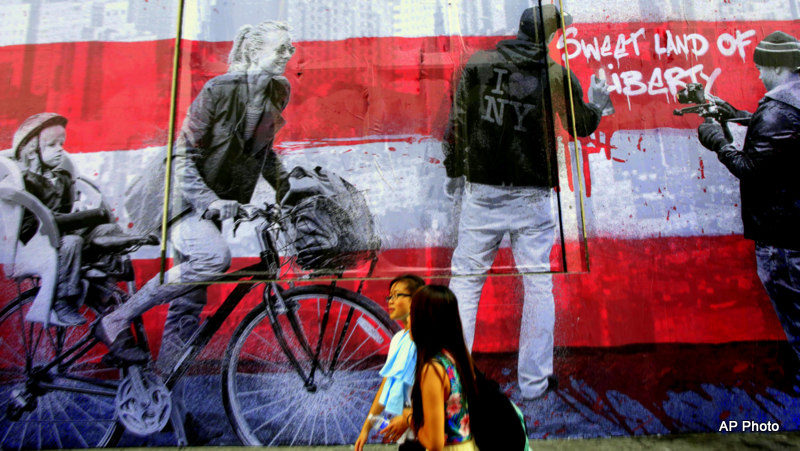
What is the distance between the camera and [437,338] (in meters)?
1.55

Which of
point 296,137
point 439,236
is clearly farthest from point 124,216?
point 439,236

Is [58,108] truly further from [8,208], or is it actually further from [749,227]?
[749,227]

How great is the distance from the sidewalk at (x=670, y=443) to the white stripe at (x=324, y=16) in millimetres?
3189

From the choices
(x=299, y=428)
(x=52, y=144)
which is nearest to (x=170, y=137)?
(x=52, y=144)

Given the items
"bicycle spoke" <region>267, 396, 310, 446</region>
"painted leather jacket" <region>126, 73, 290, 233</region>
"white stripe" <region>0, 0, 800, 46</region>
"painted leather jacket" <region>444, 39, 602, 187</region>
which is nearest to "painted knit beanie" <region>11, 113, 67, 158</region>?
"white stripe" <region>0, 0, 800, 46</region>

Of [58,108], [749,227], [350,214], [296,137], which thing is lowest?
[749,227]

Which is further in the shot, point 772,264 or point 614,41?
point 614,41

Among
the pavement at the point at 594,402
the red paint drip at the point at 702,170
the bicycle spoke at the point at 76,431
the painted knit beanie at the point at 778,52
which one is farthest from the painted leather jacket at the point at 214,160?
the painted knit beanie at the point at 778,52

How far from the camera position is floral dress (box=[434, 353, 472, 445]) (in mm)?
1543

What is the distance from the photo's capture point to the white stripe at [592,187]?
130 inches

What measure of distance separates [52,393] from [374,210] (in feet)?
8.99

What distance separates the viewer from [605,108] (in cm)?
344

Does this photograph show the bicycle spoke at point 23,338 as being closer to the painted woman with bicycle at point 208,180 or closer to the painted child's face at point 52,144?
the painted woman with bicycle at point 208,180

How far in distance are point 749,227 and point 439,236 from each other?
2433 mm
